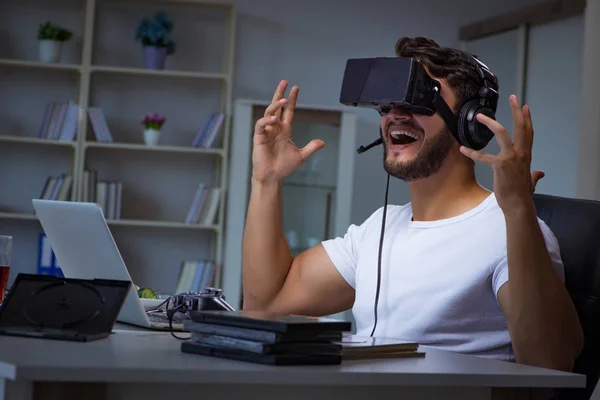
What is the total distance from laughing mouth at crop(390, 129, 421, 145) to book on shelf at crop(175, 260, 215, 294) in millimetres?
3245

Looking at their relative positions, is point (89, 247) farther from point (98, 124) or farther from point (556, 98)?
point (556, 98)

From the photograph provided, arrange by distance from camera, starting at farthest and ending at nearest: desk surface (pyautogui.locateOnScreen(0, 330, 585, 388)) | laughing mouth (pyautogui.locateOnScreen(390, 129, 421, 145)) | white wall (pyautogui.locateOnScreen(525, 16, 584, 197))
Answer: white wall (pyautogui.locateOnScreen(525, 16, 584, 197))
laughing mouth (pyautogui.locateOnScreen(390, 129, 421, 145))
desk surface (pyautogui.locateOnScreen(0, 330, 585, 388))

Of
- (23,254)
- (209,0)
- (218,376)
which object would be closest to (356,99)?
(218,376)

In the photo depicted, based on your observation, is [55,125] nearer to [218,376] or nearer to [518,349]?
[518,349]

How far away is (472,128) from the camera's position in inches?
75.0

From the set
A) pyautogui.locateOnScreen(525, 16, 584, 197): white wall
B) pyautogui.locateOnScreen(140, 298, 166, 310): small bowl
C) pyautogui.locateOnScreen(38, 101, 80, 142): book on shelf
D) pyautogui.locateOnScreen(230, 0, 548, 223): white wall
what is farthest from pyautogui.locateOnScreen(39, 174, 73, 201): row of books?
pyautogui.locateOnScreen(140, 298, 166, 310): small bowl

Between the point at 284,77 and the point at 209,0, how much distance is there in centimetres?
69

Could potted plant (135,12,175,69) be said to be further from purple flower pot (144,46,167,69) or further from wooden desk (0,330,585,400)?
wooden desk (0,330,585,400)

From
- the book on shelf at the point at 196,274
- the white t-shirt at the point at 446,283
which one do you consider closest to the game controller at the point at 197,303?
the white t-shirt at the point at 446,283

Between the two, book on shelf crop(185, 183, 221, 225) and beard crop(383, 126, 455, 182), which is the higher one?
beard crop(383, 126, 455, 182)

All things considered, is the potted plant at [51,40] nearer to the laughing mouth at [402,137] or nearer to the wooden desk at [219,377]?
the laughing mouth at [402,137]

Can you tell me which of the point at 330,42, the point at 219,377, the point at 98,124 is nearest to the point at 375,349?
the point at 219,377

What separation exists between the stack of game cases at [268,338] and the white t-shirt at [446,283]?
0.57 meters

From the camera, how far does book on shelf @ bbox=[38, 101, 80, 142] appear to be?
508 centimetres
